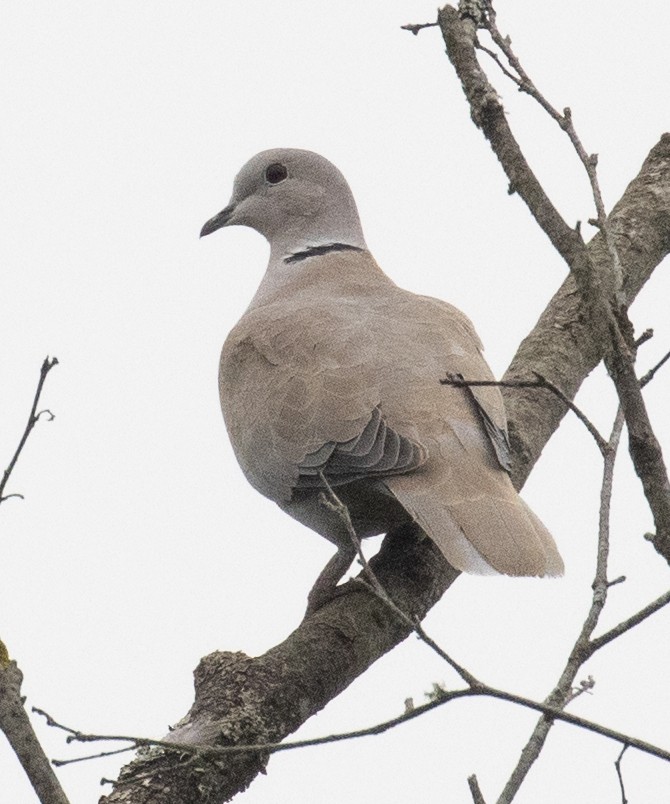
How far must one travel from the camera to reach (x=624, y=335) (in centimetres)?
223

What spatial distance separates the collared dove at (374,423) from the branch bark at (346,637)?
21cm

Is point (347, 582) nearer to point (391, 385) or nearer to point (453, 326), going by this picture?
point (391, 385)

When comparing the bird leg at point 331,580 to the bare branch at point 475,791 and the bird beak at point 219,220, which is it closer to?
the bare branch at point 475,791

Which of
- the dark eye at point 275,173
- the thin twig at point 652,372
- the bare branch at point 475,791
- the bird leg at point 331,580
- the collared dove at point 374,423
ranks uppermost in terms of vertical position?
the dark eye at point 275,173

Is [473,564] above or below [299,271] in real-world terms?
below

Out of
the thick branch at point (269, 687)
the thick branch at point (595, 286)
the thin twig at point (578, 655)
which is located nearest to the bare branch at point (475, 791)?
the thin twig at point (578, 655)

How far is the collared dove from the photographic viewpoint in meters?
3.67

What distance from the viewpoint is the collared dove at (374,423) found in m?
3.67

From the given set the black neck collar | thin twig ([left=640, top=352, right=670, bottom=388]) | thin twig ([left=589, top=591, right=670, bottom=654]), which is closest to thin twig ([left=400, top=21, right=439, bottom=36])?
thin twig ([left=640, top=352, right=670, bottom=388])

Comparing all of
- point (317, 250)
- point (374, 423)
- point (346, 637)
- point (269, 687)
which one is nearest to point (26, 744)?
point (269, 687)

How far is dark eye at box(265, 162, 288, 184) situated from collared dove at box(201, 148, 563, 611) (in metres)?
0.92

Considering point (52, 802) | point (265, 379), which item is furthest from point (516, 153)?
point (265, 379)

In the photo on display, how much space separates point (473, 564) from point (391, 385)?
0.78 metres

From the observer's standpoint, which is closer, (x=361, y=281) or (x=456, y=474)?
(x=456, y=474)
